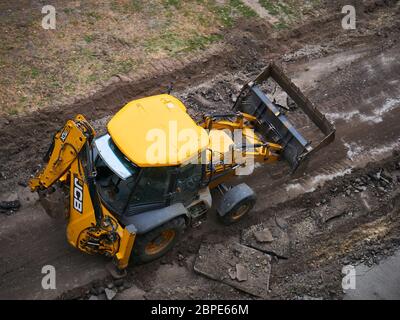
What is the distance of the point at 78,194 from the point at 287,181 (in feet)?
14.5

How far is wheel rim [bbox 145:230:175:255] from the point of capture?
28.0 feet

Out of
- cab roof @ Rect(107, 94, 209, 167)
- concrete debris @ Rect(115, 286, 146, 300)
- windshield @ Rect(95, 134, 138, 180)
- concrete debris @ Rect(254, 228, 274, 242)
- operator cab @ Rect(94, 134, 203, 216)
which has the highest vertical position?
cab roof @ Rect(107, 94, 209, 167)

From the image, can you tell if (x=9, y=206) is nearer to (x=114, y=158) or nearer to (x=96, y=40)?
(x=114, y=158)

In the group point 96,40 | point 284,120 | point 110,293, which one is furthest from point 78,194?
point 96,40

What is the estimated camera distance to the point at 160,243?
8.75 meters

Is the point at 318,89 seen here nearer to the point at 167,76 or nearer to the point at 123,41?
the point at 167,76

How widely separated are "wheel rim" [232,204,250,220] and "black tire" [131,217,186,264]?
1.30 metres

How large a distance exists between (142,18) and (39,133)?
464 cm

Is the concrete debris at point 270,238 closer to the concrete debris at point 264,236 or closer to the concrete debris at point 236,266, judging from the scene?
the concrete debris at point 264,236

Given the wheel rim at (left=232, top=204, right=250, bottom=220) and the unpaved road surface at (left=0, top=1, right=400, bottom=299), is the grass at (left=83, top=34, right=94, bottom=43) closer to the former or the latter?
the unpaved road surface at (left=0, top=1, right=400, bottom=299)

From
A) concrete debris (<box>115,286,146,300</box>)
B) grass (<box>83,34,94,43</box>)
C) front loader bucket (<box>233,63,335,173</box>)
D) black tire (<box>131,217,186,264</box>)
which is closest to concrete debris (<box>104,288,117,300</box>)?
concrete debris (<box>115,286,146,300</box>)

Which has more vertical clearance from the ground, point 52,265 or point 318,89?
point 318,89

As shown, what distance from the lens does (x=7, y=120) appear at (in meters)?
10.9
